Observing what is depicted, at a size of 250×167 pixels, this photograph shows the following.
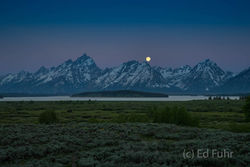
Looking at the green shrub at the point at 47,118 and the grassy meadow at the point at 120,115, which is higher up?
the green shrub at the point at 47,118

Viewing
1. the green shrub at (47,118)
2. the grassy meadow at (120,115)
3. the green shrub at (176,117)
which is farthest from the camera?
the grassy meadow at (120,115)

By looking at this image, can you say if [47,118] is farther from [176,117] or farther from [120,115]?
[176,117]

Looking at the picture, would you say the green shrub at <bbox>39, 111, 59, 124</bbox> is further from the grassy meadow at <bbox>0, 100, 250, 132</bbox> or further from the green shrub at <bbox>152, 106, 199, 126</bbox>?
the green shrub at <bbox>152, 106, 199, 126</bbox>

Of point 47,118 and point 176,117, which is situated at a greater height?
point 176,117

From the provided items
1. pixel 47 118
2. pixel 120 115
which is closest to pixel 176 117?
pixel 120 115

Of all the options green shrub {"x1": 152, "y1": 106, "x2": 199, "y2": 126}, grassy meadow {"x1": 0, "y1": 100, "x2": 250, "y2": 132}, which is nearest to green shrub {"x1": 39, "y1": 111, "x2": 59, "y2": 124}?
grassy meadow {"x1": 0, "y1": 100, "x2": 250, "y2": 132}

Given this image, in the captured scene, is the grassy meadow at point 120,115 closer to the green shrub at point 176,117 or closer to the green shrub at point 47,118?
the green shrub at point 176,117

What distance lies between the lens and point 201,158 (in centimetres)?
1571

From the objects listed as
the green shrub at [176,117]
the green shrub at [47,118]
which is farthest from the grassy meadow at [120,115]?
the green shrub at [47,118]

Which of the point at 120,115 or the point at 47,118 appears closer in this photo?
the point at 47,118

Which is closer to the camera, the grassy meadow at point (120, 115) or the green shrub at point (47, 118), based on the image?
the green shrub at point (47, 118)

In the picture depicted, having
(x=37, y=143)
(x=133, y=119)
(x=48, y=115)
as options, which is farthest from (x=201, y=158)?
(x=48, y=115)

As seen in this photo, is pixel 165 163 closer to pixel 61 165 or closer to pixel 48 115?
pixel 61 165

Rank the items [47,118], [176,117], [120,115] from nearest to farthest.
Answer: [176,117], [47,118], [120,115]
